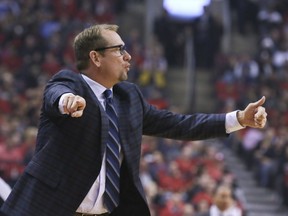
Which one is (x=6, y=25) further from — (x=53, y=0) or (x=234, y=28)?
(x=234, y=28)

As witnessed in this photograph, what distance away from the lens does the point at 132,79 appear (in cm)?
1695

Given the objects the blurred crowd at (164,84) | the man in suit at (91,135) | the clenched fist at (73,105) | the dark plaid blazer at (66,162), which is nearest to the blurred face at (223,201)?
the blurred crowd at (164,84)

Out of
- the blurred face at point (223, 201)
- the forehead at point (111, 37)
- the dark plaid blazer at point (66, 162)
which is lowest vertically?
the blurred face at point (223, 201)

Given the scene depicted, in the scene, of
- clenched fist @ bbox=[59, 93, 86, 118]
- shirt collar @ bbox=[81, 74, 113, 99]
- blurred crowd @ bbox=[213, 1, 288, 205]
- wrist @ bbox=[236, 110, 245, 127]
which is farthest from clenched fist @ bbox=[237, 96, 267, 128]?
blurred crowd @ bbox=[213, 1, 288, 205]

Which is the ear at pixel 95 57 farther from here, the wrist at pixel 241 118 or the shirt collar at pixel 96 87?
the wrist at pixel 241 118

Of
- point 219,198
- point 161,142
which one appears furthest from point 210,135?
point 161,142

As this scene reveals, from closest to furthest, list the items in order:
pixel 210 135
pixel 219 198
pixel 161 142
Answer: pixel 210 135
pixel 219 198
pixel 161 142

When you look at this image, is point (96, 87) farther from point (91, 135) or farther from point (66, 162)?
point (66, 162)

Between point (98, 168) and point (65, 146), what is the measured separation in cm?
19

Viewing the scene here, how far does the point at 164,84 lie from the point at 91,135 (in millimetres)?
14432

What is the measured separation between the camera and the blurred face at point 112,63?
163 inches

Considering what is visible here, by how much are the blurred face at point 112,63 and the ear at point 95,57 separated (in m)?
0.01

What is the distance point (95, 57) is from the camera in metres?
4.14

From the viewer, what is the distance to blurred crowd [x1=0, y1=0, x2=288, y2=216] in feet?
41.5
